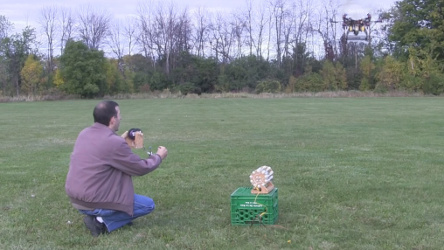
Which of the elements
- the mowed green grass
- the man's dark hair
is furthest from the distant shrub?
the man's dark hair

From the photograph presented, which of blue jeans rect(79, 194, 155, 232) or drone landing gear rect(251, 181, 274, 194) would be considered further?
drone landing gear rect(251, 181, 274, 194)

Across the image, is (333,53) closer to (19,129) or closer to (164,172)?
(19,129)

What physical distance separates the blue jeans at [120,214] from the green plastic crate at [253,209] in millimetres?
1074

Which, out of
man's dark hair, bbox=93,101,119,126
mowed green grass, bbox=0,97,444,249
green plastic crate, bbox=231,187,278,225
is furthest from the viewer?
green plastic crate, bbox=231,187,278,225

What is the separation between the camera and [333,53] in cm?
8031

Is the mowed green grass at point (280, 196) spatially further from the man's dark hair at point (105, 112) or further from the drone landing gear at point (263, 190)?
the man's dark hair at point (105, 112)

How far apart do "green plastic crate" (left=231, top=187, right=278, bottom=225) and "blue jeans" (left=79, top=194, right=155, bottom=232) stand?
3.52ft

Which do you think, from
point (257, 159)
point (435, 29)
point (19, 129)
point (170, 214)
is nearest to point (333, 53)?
point (435, 29)

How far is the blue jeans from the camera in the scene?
18.2 feet

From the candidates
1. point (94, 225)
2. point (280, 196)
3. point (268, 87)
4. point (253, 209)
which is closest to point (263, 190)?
point (253, 209)

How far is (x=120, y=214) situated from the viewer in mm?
5664

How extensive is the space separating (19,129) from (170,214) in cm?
1649

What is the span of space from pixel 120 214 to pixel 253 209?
5.10 ft

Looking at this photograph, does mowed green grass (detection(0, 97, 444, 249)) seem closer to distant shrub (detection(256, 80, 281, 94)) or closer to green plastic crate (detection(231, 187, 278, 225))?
green plastic crate (detection(231, 187, 278, 225))
